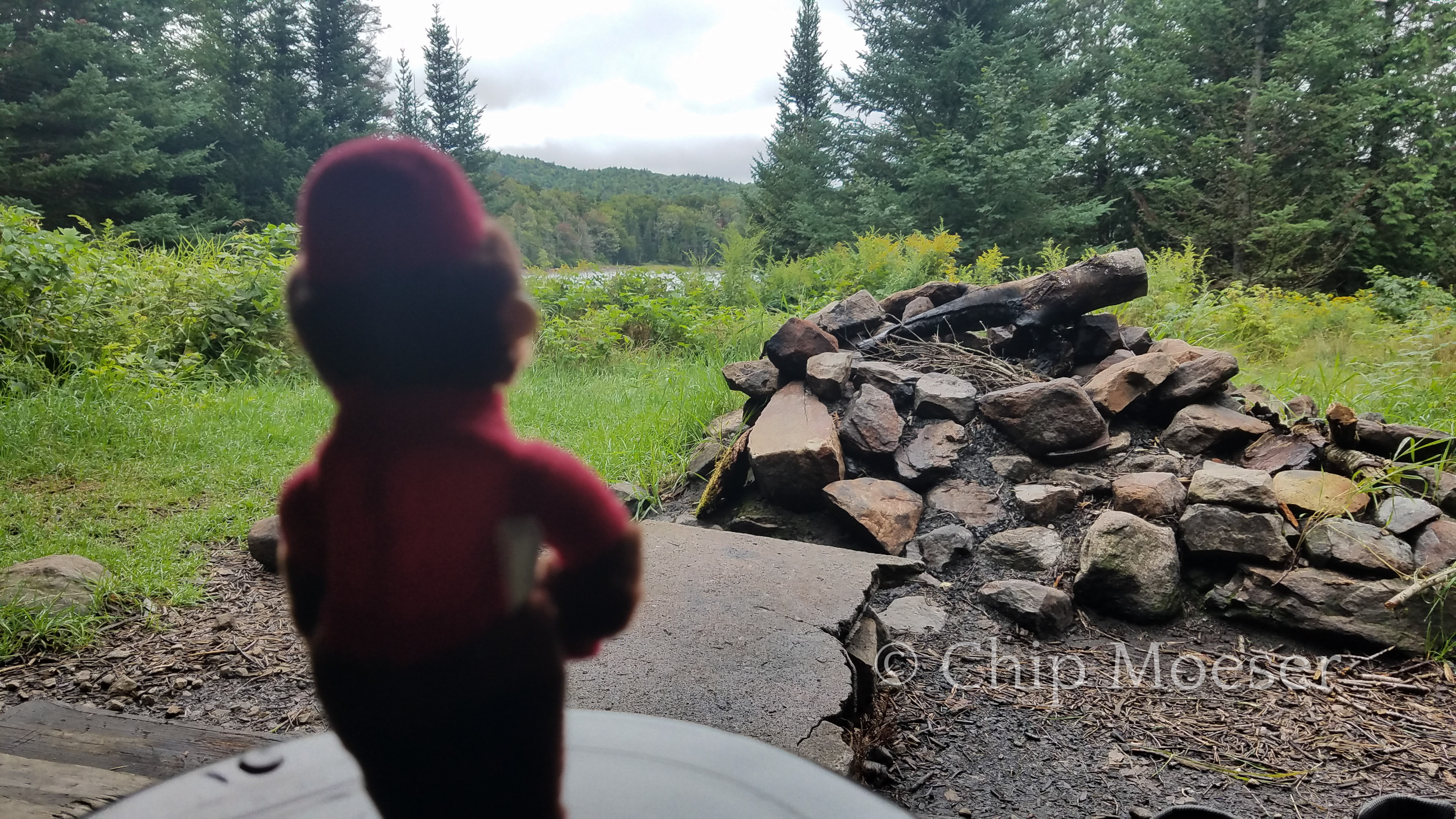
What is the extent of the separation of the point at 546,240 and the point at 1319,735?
2246mm

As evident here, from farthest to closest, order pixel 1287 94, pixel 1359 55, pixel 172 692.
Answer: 1. pixel 1359 55
2. pixel 1287 94
3. pixel 172 692

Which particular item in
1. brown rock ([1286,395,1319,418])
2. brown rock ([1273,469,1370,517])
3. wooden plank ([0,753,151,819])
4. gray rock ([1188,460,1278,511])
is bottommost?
brown rock ([1286,395,1319,418])

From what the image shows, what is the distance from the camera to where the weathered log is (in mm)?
3191

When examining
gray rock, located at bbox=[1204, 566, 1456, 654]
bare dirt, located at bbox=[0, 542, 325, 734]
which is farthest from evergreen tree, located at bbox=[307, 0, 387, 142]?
gray rock, located at bbox=[1204, 566, 1456, 654]

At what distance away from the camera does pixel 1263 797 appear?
1636mm

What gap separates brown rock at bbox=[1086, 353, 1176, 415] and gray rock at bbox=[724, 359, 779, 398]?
1.34m

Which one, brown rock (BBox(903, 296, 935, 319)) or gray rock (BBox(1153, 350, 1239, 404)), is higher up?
brown rock (BBox(903, 296, 935, 319))

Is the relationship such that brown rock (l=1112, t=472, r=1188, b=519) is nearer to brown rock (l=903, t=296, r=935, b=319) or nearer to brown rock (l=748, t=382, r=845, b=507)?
brown rock (l=748, t=382, r=845, b=507)

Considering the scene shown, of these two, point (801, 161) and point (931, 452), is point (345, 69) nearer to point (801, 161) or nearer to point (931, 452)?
point (801, 161)

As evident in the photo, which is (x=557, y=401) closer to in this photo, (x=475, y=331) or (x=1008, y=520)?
(x=475, y=331)

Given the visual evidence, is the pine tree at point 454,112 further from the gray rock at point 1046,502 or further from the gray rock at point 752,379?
the gray rock at point 1046,502

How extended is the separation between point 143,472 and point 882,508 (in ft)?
7.19

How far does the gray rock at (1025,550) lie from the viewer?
8.35ft

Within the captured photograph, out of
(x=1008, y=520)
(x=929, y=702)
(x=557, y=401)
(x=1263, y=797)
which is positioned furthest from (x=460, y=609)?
(x=1008, y=520)
